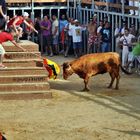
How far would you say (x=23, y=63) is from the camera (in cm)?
1597

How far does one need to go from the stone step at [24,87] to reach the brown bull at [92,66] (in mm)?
1090

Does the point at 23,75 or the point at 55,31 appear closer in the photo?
the point at 23,75

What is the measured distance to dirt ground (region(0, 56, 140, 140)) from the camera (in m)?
11.1

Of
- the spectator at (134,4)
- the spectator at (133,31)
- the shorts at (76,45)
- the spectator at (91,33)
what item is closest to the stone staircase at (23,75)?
the spectator at (133,31)

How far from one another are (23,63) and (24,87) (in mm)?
1092

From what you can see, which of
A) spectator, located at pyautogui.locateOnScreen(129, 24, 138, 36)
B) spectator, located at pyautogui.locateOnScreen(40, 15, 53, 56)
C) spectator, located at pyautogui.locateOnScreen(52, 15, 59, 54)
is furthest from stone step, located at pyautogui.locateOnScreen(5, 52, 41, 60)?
spectator, located at pyautogui.locateOnScreen(52, 15, 59, 54)

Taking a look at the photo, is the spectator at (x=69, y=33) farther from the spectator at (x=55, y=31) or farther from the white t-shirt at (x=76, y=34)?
the spectator at (x=55, y=31)

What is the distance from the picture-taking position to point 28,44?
54.3 feet

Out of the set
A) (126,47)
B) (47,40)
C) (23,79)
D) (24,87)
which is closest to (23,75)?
(23,79)

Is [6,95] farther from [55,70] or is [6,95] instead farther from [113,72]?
[113,72]

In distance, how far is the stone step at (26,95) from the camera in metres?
14.9

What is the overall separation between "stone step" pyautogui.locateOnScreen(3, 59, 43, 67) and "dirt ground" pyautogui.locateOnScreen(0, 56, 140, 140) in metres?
0.93

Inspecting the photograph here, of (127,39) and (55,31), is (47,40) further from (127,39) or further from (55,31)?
(127,39)

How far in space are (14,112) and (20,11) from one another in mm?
15533
